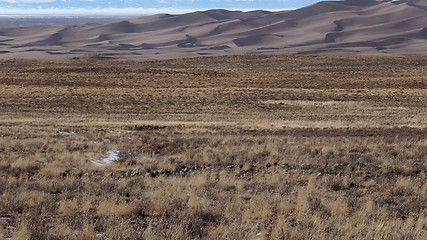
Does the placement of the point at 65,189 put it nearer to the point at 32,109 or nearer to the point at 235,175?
the point at 235,175

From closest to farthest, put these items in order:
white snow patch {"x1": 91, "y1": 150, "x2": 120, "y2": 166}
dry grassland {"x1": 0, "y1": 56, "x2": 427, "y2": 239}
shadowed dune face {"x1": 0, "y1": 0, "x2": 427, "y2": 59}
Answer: dry grassland {"x1": 0, "y1": 56, "x2": 427, "y2": 239} < white snow patch {"x1": 91, "y1": 150, "x2": 120, "y2": 166} < shadowed dune face {"x1": 0, "y1": 0, "x2": 427, "y2": 59}

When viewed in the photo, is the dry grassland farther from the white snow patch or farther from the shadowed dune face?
the shadowed dune face

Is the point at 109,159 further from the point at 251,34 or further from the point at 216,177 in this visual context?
the point at 251,34

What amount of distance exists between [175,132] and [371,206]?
1156 cm

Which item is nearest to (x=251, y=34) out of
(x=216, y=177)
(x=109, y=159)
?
(x=109, y=159)

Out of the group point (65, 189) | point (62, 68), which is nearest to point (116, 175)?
point (65, 189)

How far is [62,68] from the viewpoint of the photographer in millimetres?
49594

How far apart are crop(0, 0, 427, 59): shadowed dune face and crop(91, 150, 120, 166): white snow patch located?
74.5 m

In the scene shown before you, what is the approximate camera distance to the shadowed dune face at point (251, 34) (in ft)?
306

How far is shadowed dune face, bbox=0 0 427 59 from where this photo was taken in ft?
306

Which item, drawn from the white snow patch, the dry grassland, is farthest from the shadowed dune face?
the white snow patch

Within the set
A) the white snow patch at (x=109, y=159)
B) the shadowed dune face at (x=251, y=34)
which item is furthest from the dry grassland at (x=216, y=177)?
the shadowed dune face at (x=251, y=34)

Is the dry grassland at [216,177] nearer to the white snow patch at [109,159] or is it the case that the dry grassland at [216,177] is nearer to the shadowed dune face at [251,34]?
the white snow patch at [109,159]

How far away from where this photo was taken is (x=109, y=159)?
10688mm
